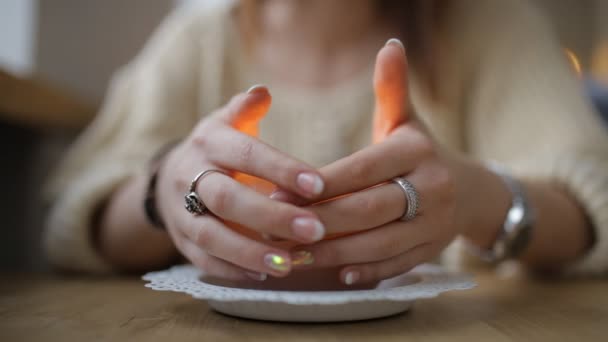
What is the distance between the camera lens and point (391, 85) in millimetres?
380

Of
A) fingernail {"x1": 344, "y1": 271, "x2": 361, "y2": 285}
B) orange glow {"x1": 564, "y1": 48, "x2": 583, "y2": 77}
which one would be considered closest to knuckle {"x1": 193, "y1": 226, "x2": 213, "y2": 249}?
fingernail {"x1": 344, "y1": 271, "x2": 361, "y2": 285}

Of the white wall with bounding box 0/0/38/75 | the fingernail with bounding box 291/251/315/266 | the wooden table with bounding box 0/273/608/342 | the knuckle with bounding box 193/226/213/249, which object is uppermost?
the white wall with bounding box 0/0/38/75

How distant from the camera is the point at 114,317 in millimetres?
361

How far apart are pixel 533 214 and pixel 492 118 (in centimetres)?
32

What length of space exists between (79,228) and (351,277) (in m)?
0.44

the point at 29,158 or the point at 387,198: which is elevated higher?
the point at 29,158

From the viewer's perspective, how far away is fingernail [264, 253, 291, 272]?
1.07 ft

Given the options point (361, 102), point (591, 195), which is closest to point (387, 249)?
point (591, 195)

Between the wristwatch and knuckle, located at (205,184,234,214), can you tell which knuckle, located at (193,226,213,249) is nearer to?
knuckle, located at (205,184,234,214)

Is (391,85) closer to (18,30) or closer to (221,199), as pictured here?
(221,199)

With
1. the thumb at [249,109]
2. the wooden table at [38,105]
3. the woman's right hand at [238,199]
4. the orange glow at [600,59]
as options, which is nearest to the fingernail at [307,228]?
the woman's right hand at [238,199]

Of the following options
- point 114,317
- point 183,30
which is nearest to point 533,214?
point 114,317

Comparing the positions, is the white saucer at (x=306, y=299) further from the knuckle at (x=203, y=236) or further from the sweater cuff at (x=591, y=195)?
the sweater cuff at (x=591, y=195)

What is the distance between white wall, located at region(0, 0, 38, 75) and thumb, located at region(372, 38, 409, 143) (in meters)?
0.86
